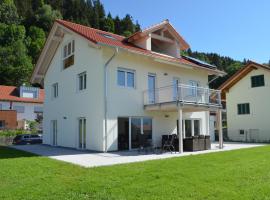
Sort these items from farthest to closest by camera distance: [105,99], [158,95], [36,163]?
1. [158,95]
2. [105,99]
3. [36,163]

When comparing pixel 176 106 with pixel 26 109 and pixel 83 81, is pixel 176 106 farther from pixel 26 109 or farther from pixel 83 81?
pixel 26 109

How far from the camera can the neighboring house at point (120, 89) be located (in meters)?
16.2

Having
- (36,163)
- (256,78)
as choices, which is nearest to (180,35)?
(256,78)

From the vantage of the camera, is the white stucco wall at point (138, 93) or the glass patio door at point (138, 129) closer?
the white stucco wall at point (138, 93)

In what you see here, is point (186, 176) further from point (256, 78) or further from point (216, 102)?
point (256, 78)

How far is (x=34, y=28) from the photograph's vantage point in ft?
231

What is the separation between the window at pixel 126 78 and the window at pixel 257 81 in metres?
15.1

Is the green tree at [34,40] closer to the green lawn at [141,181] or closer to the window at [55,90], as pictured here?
the window at [55,90]

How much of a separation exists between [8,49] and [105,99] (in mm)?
55485

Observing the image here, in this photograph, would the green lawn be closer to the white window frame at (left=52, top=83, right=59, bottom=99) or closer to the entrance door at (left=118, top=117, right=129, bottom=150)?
the entrance door at (left=118, top=117, right=129, bottom=150)

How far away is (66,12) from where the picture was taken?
8100 centimetres

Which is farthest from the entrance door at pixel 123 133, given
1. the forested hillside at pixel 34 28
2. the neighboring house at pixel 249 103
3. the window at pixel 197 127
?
the forested hillside at pixel 34 28

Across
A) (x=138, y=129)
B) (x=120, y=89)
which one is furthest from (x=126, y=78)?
(x=138, y=129)

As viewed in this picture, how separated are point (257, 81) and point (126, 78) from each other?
15644 millimetres
